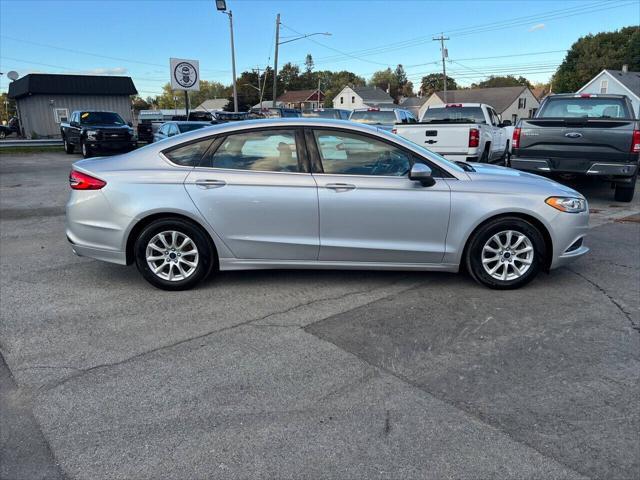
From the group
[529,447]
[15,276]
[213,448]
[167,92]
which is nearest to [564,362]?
[529,447]

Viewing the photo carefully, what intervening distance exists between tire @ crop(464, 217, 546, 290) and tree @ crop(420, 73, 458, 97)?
12252 centimetres

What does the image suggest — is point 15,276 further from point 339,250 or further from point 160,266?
point 339,250

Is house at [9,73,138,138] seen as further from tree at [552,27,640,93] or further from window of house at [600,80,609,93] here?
tree at [552,27,640,93]

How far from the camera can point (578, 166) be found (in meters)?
9.05

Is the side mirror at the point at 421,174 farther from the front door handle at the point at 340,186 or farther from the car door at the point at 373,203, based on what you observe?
the front door handle at the point at 340,186

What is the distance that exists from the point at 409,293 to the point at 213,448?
268 cm

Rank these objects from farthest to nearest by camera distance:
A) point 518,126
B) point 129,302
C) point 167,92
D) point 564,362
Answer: point 167,92
point 518,126
point 129,302
point 564,362

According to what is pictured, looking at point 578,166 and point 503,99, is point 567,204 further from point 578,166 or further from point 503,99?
point 503,99

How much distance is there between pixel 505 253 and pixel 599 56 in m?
94.8

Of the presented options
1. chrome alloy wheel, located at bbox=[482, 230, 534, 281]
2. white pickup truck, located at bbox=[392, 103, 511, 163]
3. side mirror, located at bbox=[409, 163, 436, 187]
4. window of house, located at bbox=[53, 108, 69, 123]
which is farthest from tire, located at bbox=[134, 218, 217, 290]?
window of house, located at bbox=[53, 108, 69, 123]

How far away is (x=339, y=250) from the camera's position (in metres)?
4.81

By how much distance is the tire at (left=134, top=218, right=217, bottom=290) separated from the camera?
477cm

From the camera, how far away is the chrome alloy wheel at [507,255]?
4.84 m

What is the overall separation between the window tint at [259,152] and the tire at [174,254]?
2.28ft
